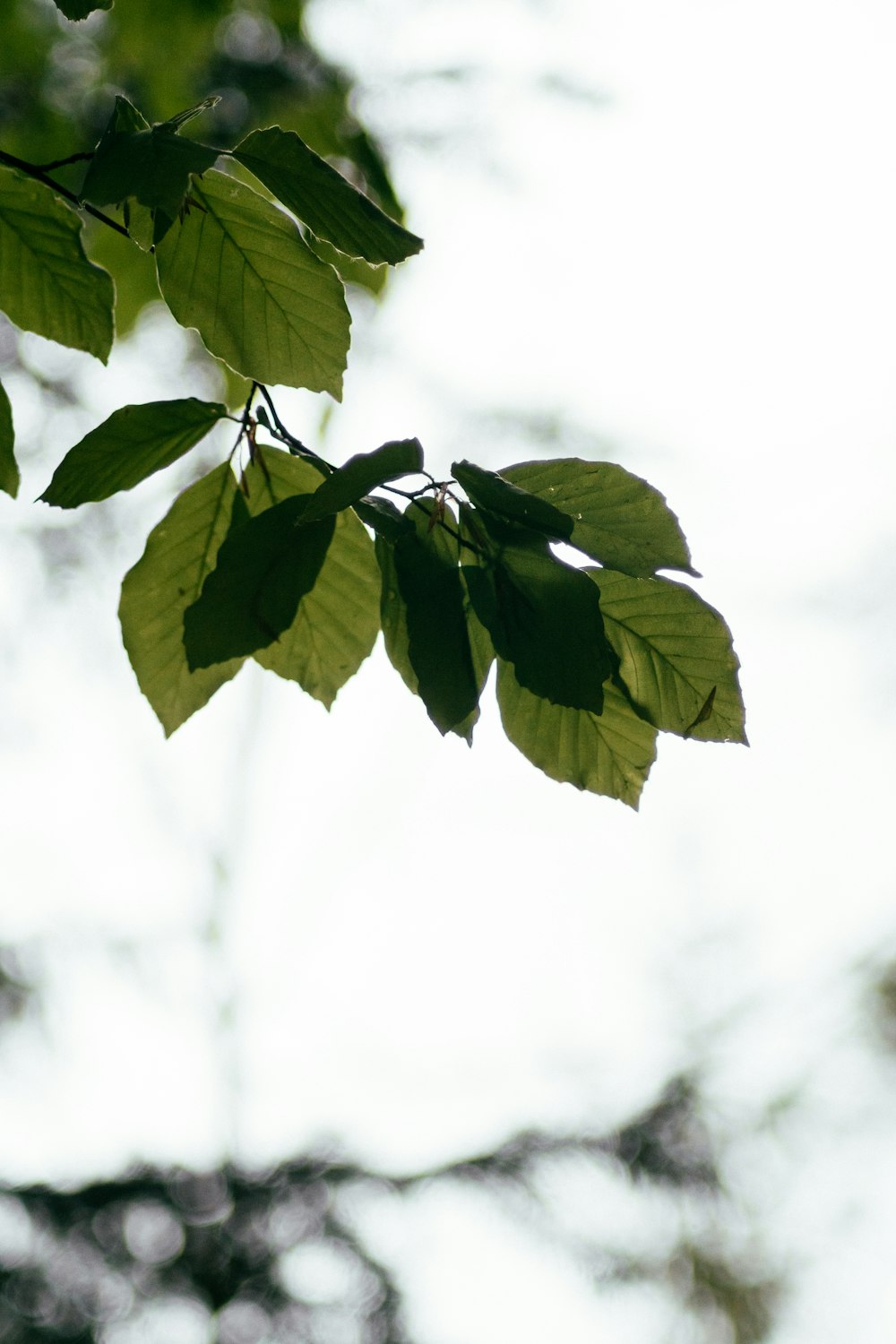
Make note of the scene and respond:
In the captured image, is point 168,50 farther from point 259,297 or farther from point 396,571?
point 396,571

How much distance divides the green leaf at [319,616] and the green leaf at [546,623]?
0.41 ft

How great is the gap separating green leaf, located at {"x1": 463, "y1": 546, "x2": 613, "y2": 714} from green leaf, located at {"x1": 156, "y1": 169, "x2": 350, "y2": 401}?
186 millimetres

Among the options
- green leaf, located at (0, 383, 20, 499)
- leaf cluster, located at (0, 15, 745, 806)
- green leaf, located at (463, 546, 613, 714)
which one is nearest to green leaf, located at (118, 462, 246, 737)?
leaf cluster, located at (0, 15, 745, 806)

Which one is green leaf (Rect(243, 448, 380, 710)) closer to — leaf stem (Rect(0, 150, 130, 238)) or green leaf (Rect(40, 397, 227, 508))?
green leaf (Rect(40, 397, 227, 508))

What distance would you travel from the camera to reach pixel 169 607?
69 cm

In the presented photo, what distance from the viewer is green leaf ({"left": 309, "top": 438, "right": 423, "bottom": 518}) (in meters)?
0.51

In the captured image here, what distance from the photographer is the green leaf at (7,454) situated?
0.69 metres

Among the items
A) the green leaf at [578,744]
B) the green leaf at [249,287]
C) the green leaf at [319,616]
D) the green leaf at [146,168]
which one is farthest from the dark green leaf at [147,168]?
the green leaf at [578,744]

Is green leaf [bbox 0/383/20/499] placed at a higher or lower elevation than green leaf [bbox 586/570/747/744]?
higher

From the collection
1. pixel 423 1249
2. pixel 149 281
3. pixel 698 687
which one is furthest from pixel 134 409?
pixel 423 1249

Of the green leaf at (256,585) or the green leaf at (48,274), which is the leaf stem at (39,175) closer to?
the green leaf at (48,274)

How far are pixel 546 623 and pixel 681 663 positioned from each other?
101 mm

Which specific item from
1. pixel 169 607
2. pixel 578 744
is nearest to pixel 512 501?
pixel 578 744

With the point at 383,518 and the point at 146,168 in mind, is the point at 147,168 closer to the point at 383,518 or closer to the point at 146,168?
the point at 146,168
